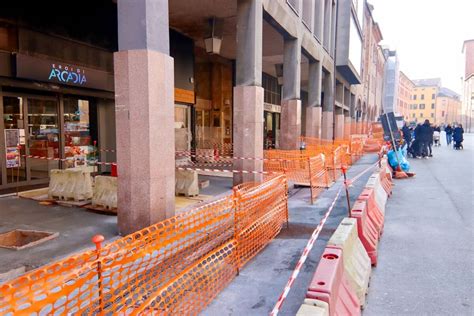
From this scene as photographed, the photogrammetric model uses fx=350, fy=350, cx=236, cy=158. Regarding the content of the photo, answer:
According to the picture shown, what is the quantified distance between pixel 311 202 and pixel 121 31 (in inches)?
239

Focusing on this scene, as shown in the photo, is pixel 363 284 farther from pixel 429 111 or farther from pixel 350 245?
pixel 429 111

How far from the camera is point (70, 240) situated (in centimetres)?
570

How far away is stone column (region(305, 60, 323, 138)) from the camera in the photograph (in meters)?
19.5

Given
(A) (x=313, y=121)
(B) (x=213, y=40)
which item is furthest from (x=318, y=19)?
(B) (x=213, y=40)

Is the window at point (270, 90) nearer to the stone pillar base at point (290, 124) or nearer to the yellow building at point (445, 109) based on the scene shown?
the stone pillar base at point (290, 124)

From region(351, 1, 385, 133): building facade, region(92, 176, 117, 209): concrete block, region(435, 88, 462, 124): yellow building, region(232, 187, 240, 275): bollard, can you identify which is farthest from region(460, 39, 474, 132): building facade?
region(232, 187, 240, 275): bollard

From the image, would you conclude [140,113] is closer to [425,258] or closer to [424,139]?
[425,258]

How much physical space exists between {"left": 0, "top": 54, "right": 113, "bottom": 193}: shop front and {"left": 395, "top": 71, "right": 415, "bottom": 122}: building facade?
10160 centimetres

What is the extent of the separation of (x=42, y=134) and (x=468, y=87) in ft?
340

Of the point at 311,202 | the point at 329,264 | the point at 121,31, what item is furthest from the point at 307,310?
the point at 311,202

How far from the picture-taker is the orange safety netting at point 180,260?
121 inches

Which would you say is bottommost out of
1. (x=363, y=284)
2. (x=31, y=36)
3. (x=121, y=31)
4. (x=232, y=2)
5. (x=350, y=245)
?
(x=363, y=284)

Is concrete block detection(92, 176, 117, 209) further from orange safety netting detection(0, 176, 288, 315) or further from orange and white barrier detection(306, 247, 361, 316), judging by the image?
orange and white barrier detection(306, 247, 361, 316)

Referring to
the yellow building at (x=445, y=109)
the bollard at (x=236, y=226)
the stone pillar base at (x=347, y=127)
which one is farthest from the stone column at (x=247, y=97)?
the yellow building at (x=445, y=109)
